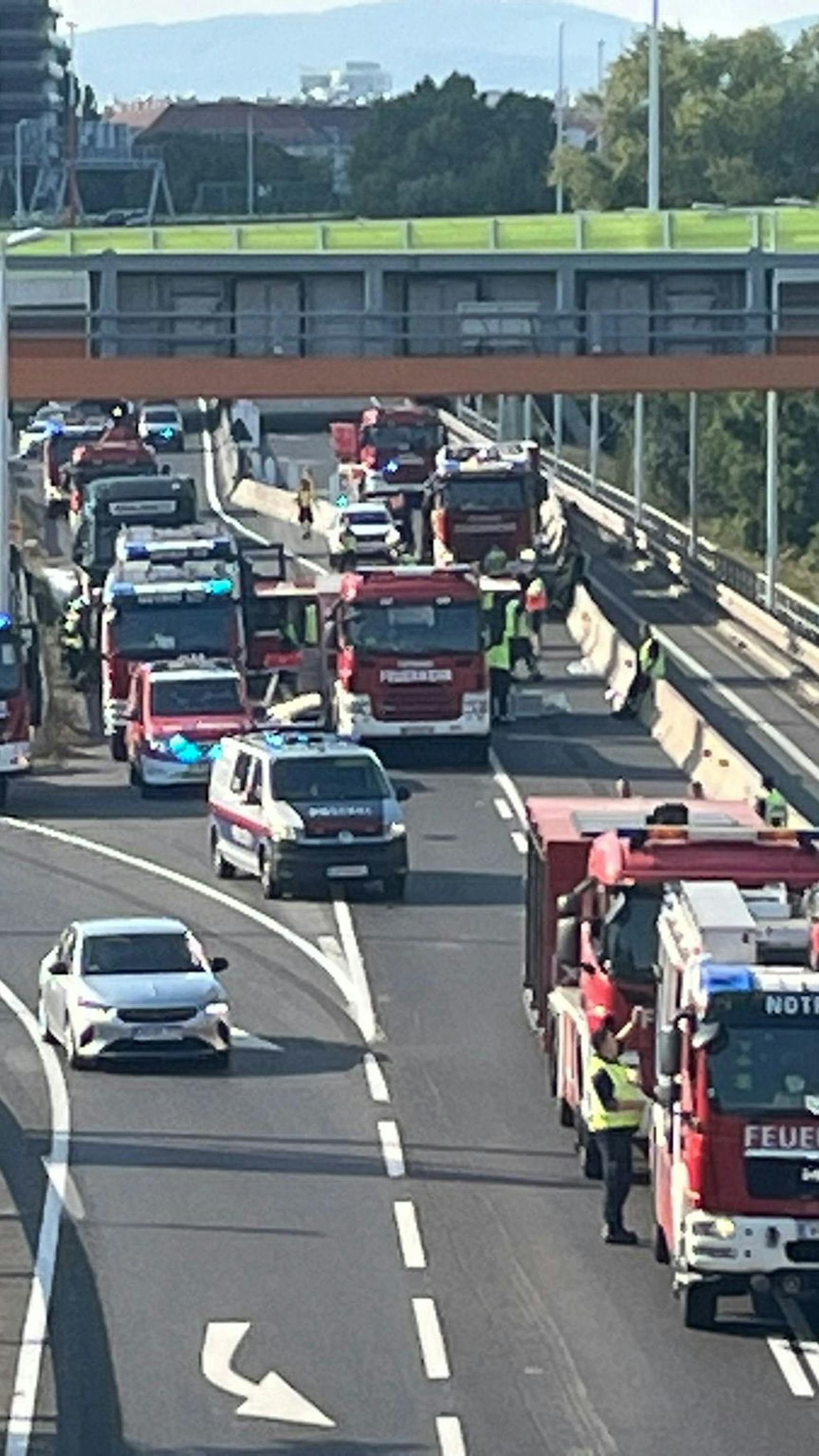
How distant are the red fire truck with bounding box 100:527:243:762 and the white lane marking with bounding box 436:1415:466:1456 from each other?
35621mm

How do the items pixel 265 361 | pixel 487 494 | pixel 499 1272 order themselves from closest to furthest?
pixel 499 1272, pixel 265 361, pixel 487 494

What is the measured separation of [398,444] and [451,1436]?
284 feet

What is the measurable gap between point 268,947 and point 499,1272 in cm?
1495

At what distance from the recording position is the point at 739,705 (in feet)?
218

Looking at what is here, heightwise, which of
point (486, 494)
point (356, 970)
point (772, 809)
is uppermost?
point (772, 809)

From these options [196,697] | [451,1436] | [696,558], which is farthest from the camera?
[696,558]

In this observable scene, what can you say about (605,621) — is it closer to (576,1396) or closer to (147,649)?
(147,649)

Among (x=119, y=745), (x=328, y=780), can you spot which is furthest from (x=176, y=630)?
(x=328, y=780)

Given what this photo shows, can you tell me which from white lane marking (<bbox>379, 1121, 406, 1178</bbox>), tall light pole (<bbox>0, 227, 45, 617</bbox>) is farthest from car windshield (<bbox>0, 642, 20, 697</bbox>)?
white lane marking (<bbox>379, 1121, 406, 1178</bbox>)

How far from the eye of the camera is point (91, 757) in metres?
59.7

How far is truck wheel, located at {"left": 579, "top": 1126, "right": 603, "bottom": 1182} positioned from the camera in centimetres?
2962

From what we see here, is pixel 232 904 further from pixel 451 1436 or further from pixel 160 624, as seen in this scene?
pixel 451 1436

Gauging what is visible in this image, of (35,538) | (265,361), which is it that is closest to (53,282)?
(265,361)

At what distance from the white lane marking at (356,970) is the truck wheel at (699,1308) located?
11571mm
